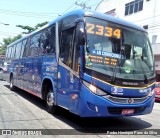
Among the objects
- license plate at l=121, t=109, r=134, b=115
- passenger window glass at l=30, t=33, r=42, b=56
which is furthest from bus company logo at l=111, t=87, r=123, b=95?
passenger window glass at l=30, t=33, r=42, b=56

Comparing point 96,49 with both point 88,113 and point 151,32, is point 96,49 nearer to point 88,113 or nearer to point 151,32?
point 88,113

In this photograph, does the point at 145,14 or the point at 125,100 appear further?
the point at 145,14

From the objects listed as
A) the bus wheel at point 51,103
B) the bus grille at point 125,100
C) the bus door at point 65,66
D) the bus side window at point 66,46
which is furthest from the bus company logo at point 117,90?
the bus wheel at point 51,103

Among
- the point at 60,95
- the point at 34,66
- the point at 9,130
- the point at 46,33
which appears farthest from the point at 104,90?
the point at 34,66

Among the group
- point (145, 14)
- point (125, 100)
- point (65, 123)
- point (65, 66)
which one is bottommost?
point (65, 123)

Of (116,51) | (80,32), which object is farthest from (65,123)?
(80,32)

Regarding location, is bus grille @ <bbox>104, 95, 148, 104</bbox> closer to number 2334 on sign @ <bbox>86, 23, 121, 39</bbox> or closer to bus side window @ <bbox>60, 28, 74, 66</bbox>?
bus side window @ <bbox>60, 28, 74, 66</bbox>

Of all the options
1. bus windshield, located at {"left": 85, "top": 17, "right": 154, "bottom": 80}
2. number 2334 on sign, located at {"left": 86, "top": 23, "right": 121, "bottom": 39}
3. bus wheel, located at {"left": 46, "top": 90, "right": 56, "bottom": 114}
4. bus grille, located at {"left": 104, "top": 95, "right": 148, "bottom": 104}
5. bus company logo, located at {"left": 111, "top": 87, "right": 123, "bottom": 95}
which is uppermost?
number 2334 on sign, located at {"left": 86, "top": 23, "right": 121, "bottom": 39}

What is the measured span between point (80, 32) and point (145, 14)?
24950 mm

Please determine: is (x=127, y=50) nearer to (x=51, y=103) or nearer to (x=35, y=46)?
(x=51, y=103)

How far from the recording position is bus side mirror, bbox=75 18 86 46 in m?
7.20

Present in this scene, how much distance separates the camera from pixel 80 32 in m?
7.27

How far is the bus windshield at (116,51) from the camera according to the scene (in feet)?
23.8

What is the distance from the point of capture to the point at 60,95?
27.8ft
